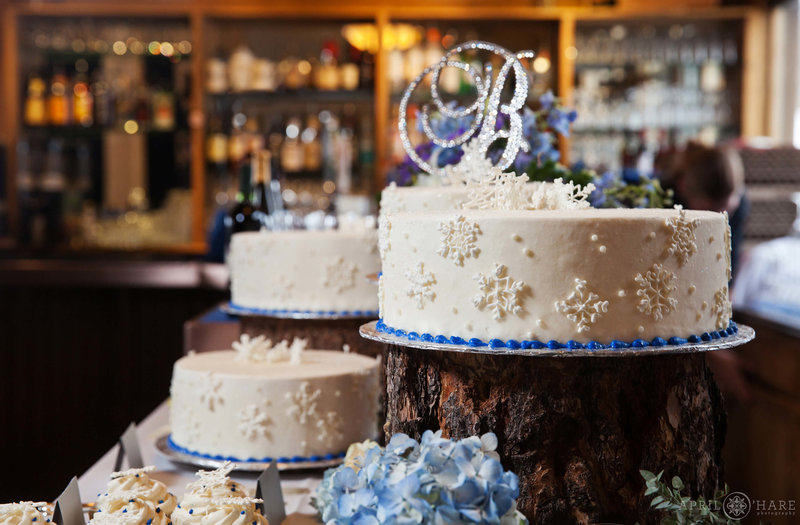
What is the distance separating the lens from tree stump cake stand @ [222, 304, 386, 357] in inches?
88.9

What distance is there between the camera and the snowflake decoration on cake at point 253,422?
5.79ft

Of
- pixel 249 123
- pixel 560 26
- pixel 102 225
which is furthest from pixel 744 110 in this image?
pixel 102 225

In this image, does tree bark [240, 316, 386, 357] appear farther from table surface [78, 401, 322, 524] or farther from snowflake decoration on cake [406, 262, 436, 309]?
snowflake decoration on cake [406, 262, 436, 309]

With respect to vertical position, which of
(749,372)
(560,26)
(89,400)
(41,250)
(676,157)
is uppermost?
(560,26)

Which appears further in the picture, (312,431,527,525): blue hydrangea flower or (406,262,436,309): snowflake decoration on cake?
(406,262,436,309): snowflake decoration on cake

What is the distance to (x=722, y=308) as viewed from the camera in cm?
142

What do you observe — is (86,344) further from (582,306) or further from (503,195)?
(582,306)

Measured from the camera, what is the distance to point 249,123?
5738 mm

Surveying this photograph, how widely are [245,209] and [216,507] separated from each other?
1.97 m

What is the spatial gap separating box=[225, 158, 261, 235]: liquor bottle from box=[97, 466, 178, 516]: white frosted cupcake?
180 centimetres

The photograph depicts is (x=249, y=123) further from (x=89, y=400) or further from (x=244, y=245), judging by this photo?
(x=244, y=245)

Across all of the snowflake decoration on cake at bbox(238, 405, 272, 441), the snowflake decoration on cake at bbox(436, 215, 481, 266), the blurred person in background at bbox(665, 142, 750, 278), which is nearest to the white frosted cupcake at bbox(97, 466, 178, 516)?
the snowflake decoration on cake at bbox(238, 405, 272, 441)

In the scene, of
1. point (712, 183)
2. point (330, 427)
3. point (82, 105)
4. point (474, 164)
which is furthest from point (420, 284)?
point (82, 105)

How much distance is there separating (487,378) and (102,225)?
4.85 metres
